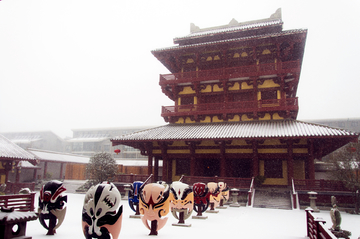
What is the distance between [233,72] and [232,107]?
9.11 ft

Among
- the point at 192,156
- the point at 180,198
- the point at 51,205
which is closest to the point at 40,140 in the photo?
the point at 192,156

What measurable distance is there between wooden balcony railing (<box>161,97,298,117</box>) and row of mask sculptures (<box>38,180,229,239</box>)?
933 centimetres

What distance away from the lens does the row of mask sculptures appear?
586 centimetres

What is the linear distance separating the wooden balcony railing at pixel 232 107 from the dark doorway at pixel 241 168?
152 inches

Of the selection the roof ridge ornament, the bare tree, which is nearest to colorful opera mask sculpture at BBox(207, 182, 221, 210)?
the bare tree

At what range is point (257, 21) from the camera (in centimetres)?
2466

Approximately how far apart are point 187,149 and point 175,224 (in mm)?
11852

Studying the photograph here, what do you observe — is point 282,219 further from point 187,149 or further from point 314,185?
point 187,149

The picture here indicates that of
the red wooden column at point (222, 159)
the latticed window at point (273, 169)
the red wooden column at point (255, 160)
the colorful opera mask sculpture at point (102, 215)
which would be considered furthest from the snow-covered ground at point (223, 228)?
the latticed window at point (273, 169)

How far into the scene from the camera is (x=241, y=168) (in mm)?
20625

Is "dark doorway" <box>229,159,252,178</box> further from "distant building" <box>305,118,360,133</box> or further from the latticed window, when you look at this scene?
"distant building" <box>305,118,360,133</box>

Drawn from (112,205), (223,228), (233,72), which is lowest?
(223,228)

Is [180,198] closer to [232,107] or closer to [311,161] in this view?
[311,161]

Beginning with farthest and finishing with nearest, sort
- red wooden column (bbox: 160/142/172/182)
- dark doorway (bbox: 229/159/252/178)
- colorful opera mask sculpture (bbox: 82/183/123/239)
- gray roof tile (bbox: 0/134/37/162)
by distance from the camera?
red wooden column (bbox: 160/142/172/182), gray roof tile (bbox: 0/134/37/162), dark doorway (bbox: 229/159/252/178), colorful opera mask sculpture (bbox: 82/183/123/239)
